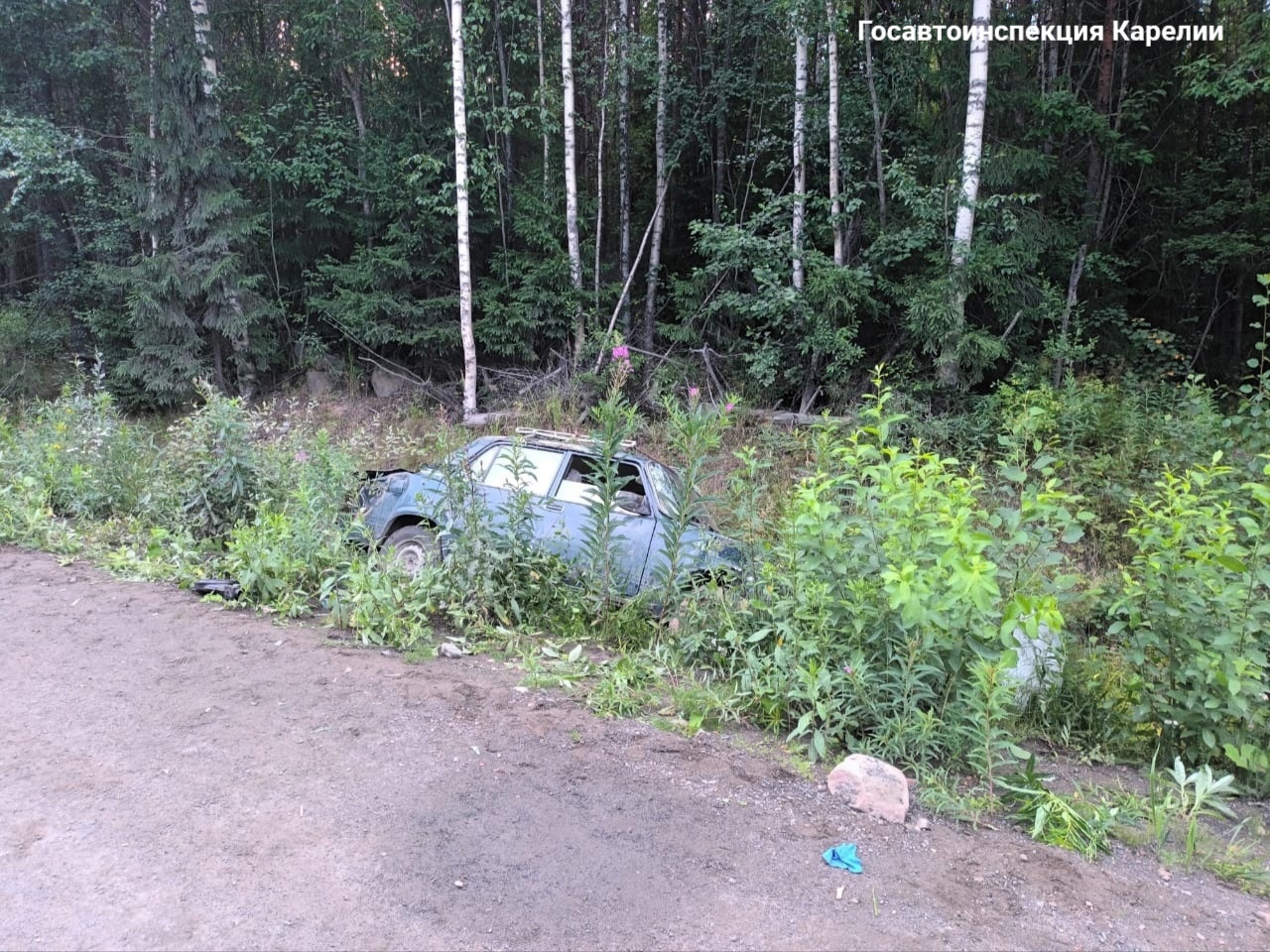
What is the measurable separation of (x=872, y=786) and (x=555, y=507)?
10.1ft

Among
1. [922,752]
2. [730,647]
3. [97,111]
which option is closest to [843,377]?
[730,647]

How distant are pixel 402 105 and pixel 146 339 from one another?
723 cm

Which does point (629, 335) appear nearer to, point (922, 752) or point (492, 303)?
point (492, 303)

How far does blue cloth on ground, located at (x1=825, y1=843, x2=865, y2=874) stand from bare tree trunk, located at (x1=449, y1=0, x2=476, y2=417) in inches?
438

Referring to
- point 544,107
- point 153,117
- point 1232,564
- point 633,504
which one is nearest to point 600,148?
point 544,107

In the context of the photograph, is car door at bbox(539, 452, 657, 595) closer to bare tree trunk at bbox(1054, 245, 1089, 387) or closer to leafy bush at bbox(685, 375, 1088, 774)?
Result: leafy bush at bbox(685, 375, 1088, 774)

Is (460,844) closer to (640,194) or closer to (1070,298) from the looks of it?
(1070,298)

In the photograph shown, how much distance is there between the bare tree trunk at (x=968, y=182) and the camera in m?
9.41

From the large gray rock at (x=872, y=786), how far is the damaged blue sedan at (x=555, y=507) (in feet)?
5.19

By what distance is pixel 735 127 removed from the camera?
51.5ft

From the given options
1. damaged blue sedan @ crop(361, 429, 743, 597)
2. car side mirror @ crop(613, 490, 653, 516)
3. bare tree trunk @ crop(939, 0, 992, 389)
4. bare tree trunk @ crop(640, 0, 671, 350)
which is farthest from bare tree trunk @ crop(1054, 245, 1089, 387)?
car side mirror @ crop(613, 490, 653, 516)

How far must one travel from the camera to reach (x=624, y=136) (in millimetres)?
14758

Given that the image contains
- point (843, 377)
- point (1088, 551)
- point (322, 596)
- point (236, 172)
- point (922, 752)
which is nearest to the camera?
point (922, 752)

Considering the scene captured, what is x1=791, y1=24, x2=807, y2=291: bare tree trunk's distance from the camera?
11.5 meters
